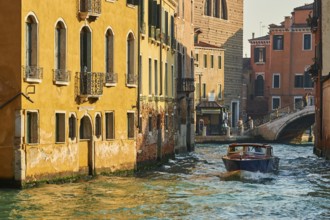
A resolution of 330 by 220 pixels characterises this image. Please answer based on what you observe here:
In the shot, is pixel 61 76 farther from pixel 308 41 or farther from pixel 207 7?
pixel 308 41

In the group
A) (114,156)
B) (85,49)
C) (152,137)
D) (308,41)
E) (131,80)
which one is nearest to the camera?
(85,49)

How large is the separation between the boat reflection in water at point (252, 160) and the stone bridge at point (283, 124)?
83.7ft

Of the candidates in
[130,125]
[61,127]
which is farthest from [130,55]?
[61,127]

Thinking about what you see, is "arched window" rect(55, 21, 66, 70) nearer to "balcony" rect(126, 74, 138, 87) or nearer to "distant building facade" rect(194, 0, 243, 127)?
"balcony" rect(126, 74, 138, 87)

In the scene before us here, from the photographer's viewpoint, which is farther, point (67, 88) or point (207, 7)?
point (207, 7)

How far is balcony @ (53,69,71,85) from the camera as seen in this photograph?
23.5 m

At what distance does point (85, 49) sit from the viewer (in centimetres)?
2548

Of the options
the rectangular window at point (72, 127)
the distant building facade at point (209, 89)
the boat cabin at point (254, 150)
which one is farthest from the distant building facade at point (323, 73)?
the distant building facade at point (209, 89)

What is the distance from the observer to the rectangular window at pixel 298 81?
6762cm

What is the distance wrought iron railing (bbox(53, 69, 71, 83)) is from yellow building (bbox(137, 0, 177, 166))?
546 centimetres

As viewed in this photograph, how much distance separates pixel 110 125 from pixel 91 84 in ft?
7.50

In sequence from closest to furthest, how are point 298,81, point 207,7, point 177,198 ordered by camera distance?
point 177,198 → point 207,7 → point 298,81

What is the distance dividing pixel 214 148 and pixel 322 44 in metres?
12.3

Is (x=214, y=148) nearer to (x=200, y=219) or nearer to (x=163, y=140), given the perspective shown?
(x=163, y=140)
